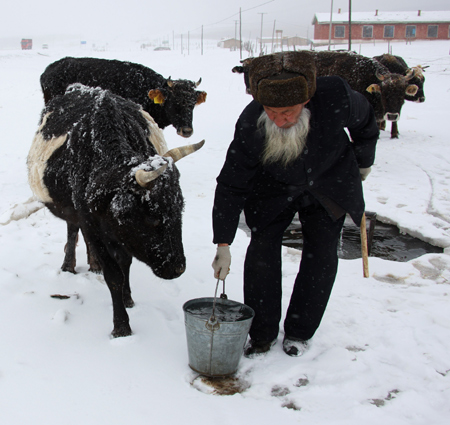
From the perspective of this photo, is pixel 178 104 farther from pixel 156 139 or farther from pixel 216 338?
pixel 216 338

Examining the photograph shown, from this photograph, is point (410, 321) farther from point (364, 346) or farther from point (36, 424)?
point (36, 424)

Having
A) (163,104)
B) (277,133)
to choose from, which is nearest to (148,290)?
(277,133)

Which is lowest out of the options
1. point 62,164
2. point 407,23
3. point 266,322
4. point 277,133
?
point 266,322

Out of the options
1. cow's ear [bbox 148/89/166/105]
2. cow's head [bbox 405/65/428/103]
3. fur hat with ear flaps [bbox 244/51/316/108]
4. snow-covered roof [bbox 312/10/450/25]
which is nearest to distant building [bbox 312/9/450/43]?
snow-covered roof [bbox 312/10/450/25]

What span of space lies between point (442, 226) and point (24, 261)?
196 inches

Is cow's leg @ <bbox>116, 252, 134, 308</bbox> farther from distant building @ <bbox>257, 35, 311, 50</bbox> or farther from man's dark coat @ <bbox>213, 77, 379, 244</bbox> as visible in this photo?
distant building @ <bbox>257, 35, 311, 50</bbox>

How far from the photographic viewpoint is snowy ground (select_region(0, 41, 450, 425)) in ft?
8.30

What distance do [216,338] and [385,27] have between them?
183 ft

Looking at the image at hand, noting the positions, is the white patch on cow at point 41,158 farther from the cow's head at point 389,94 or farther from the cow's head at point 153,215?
the cow's head at point 389,94

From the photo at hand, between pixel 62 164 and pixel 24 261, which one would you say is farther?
pixel 24 261

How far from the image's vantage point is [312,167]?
282 centimetres

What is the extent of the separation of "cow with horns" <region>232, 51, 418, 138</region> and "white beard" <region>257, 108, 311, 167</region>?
7395 millimetres

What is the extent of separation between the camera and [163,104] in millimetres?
8039

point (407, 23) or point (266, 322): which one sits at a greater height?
point (407, 23)
